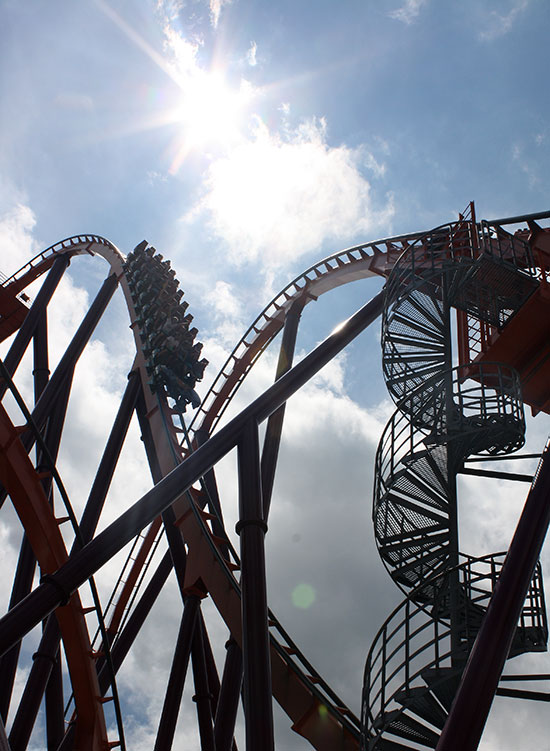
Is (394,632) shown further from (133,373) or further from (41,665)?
(133,373)

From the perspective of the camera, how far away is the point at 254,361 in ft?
40.1

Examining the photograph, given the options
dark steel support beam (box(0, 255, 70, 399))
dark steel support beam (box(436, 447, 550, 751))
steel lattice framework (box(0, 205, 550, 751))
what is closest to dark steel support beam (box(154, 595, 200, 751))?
steel lattice framework (box(0, 205, 550, 751))

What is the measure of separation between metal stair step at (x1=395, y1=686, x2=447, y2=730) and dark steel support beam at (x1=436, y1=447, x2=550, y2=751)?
1.04 meters

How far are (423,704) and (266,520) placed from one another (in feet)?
5.57

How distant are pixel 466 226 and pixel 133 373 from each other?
497cm

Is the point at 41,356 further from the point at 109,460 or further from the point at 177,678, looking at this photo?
the point at 177,678

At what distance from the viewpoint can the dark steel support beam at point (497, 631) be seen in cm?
325

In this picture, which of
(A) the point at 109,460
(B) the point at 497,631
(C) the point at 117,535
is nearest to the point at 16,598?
(A) the point at 109,460

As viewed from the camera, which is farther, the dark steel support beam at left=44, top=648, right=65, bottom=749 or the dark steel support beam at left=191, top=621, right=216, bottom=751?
the dark steel support beam at left=44, top=648, right=65, bottom=749

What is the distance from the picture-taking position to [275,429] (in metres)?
8.45

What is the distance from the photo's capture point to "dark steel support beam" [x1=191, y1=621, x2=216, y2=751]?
6930 mm

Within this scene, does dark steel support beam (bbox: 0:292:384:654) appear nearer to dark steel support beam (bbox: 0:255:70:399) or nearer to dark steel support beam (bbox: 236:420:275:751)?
dark steel support beam (bbox: 236:420:275:751)

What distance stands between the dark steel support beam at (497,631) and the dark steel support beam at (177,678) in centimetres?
366

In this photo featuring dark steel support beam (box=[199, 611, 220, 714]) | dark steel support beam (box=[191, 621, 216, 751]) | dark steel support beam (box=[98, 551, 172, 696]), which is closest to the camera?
dark steel support beam (box=[191, 621, 216, 751])
